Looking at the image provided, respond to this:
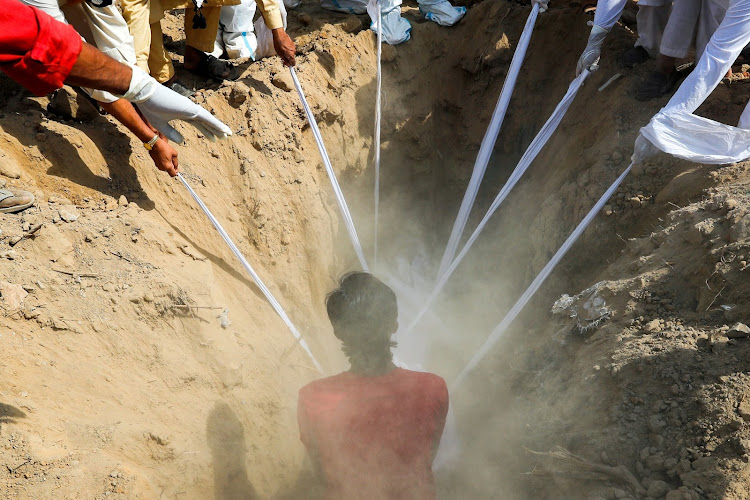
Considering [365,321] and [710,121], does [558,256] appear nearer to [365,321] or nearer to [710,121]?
[710,121]

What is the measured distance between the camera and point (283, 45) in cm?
391

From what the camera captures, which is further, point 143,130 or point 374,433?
point 143,130

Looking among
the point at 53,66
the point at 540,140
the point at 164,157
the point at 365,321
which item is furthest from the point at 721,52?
the point at 53,66

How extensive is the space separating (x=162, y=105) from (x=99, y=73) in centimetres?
42

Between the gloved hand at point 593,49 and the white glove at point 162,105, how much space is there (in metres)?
2.72

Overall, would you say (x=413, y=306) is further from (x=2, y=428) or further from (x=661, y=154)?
(x=2, y=428)

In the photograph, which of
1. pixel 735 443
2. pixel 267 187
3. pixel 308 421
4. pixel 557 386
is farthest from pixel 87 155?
pixel 735 443

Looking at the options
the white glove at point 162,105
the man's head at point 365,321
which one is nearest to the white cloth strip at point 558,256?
the man's head at point 365,321

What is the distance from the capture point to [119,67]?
2.46m

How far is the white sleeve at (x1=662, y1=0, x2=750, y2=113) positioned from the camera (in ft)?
9.93

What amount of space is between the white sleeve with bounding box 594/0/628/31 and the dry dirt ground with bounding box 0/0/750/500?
500mm

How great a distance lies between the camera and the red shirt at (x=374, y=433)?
1.96m

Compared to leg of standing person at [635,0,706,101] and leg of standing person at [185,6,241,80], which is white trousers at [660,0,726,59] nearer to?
leg of standing person at [635,0,706,101]

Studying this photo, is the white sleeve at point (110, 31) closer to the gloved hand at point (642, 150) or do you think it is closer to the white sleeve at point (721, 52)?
the gloved hand at point (642, 150)
